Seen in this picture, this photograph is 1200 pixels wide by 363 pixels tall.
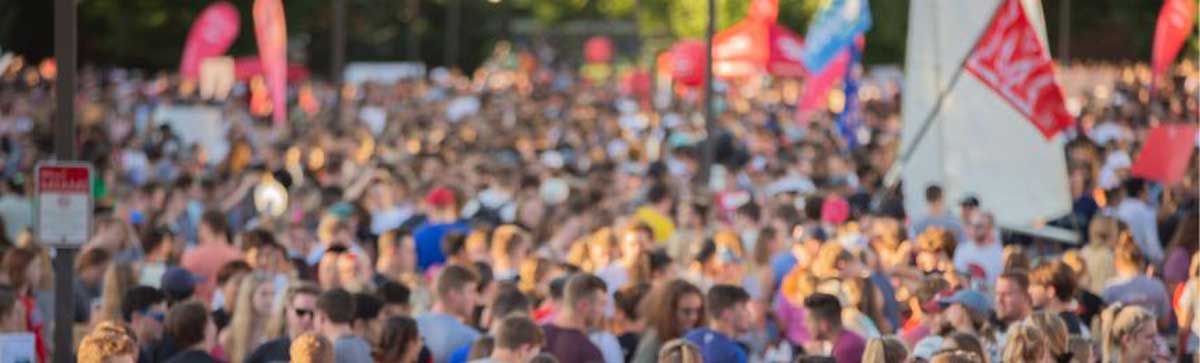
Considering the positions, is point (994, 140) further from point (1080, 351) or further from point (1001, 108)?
point (1080, 351)

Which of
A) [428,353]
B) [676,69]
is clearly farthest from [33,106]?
[428,353]

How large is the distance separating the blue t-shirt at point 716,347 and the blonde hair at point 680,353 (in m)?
1.32

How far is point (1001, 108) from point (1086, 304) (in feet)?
21.2

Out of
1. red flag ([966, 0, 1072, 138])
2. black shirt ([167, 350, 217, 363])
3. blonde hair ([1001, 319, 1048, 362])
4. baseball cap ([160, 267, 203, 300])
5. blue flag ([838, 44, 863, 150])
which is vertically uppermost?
red flag ([966, 0, 1072, 138])

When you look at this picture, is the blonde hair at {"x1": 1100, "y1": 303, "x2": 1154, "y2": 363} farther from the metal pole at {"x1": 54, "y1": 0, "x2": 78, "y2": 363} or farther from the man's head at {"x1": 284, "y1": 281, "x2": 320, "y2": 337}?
the metal pole at {"x1": 54, "y1": 0, "x2": 78, "y2": 363}

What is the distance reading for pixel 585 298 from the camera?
12641 mm

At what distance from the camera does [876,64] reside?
295 feet

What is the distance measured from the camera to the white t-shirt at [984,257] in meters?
16.3

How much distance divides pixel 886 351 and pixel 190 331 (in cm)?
301

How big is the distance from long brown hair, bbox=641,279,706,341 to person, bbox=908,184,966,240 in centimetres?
503

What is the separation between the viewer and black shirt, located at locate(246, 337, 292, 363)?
12016mm

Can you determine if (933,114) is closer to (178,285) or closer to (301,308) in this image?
(178,285)

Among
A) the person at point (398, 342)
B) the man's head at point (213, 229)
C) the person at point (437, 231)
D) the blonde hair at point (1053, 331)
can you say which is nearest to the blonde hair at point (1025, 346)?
the blonde hair at point (1053, 331)

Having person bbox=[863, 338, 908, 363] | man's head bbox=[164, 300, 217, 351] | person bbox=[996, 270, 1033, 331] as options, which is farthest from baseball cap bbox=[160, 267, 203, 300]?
person bbox=[863, 338, 908, 363]
